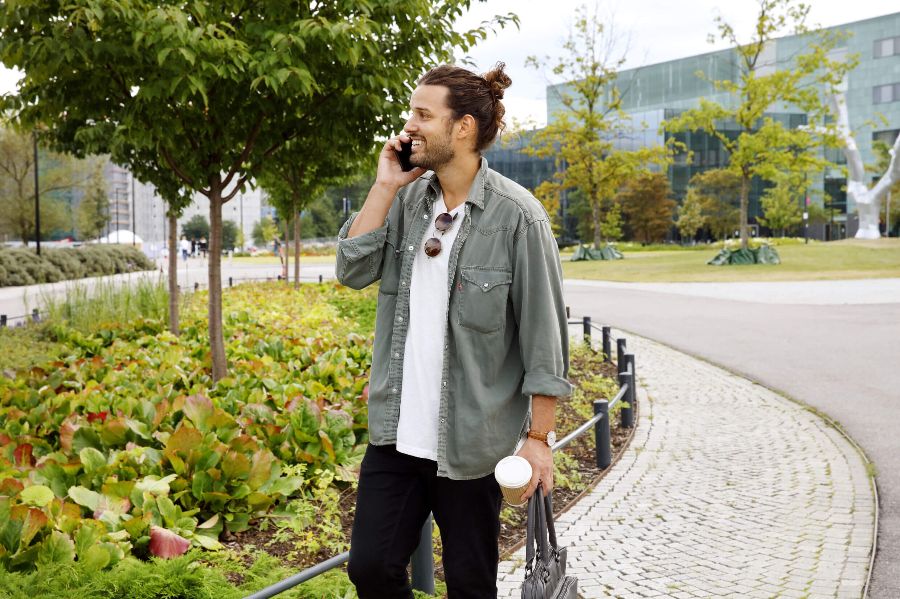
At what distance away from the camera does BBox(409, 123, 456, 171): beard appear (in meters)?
2.21

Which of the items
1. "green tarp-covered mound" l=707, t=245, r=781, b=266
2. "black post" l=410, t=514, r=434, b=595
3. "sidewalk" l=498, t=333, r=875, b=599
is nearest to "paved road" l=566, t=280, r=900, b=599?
"sidewalk" l=498, t=333, r=875, b=599

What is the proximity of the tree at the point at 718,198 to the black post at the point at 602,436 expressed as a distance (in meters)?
58.8

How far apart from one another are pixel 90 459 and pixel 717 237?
65.3 m

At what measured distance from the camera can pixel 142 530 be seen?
344 cm

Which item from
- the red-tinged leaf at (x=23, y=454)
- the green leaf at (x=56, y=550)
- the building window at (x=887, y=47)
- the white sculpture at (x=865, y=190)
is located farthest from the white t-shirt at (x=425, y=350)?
the building window at (x=887, y=47)

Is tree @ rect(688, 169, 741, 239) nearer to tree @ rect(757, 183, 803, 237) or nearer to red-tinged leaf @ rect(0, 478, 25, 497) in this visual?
tree @ rect(757, 183, 803, 237)

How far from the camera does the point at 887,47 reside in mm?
68250

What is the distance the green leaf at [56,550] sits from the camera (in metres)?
3.00

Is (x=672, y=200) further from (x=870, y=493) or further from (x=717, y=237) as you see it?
(x=870, y=493)

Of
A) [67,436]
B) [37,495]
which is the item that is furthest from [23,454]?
[37,495]

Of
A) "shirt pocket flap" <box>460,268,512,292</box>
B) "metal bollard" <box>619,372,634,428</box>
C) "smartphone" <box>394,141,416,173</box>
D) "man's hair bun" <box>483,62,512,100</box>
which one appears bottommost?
"metal bollard" <box>619,372,634,428</box>

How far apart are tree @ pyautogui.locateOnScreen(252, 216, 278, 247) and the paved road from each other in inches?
2311

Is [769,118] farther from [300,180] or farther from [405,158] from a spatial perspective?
[405,158]

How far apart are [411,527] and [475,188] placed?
960 millimetres
